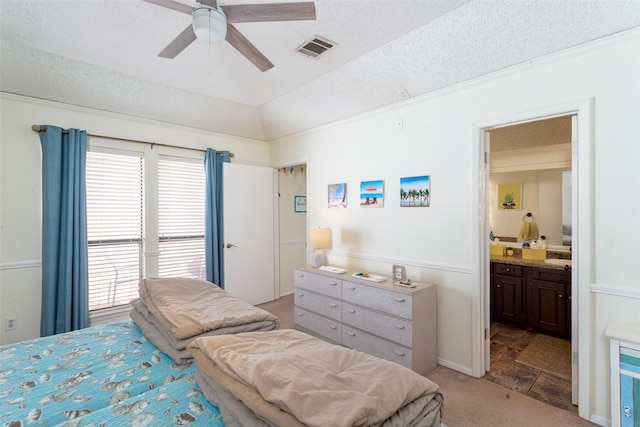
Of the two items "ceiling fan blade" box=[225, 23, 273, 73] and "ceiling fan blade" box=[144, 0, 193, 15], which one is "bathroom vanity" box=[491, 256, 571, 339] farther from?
"ceiling fan blade" box=[144, 0, 193, 15]

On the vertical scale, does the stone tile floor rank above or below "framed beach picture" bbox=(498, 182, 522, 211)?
below

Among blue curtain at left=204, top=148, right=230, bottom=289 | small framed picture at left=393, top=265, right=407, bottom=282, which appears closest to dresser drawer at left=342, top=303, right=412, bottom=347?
small framed picture at left=393, top=265, right=407, bottom=282

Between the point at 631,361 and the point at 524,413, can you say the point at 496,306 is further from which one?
the point at 631,361

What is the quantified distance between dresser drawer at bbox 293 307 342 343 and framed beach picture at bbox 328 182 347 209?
1316 mm

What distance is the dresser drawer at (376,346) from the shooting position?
2.58m

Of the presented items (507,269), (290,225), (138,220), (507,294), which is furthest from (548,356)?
(138,220)

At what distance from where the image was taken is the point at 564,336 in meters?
3.31

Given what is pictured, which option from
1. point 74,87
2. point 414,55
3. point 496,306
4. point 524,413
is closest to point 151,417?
point 524,413

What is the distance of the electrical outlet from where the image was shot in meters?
2.95

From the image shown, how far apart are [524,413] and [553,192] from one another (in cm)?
285

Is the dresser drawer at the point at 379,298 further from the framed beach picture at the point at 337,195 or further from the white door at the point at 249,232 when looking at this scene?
the white door at the point at 249,232

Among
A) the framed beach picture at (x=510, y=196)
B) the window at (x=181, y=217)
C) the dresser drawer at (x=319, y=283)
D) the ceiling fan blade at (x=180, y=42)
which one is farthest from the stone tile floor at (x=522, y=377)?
the window at (x=181, y=217)

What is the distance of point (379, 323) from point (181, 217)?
2858mm

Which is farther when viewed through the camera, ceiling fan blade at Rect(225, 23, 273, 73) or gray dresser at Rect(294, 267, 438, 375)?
gray dresser at Rect(294, 267, 438, 375)
